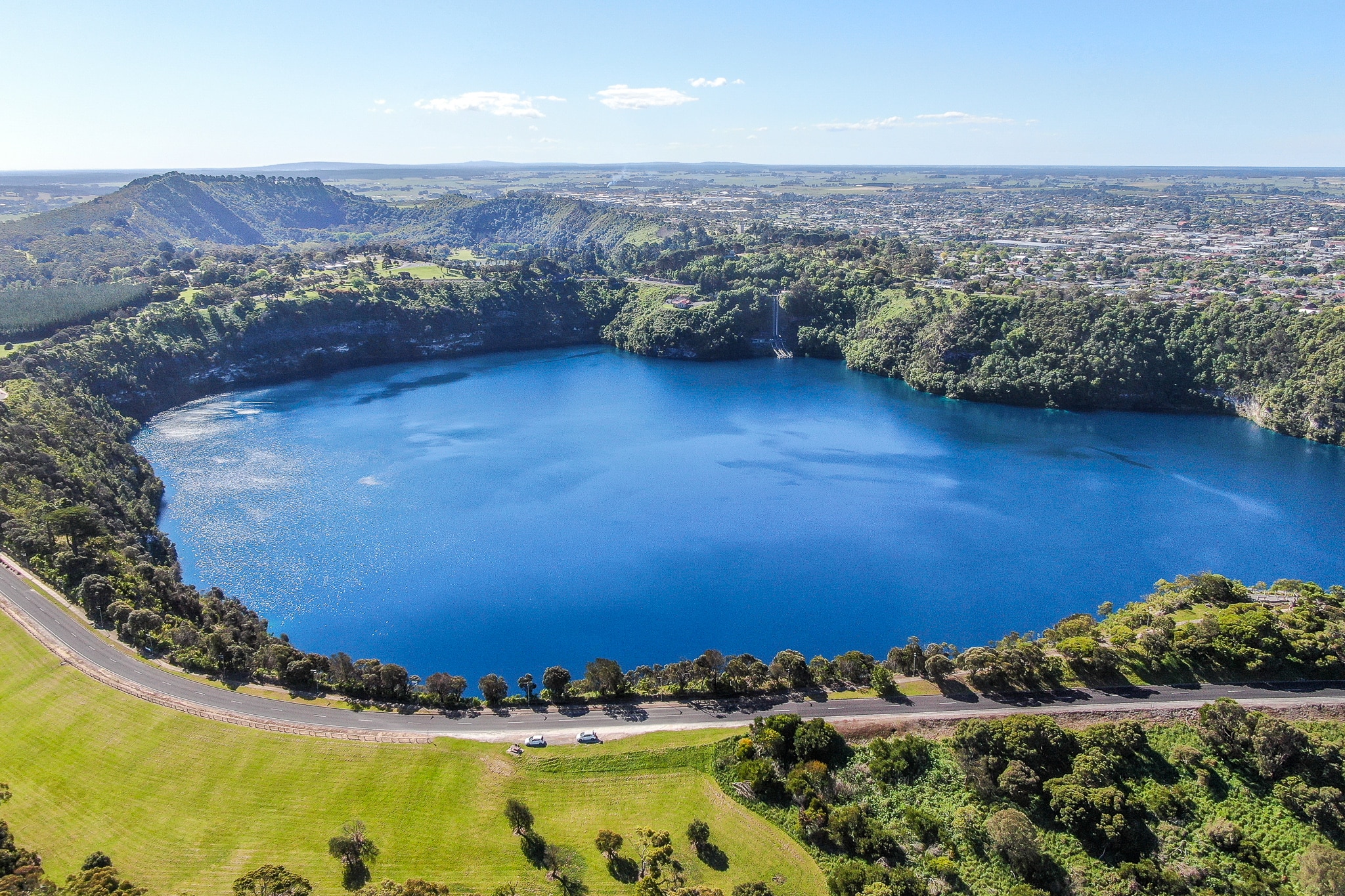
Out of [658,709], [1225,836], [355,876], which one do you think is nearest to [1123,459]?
[1225,836]

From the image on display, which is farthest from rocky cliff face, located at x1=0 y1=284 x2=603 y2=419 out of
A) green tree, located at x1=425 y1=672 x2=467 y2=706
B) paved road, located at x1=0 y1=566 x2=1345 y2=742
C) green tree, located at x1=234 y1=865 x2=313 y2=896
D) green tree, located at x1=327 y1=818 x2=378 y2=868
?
green tree, located at x1=234 y1=865 x2=313 y2=896

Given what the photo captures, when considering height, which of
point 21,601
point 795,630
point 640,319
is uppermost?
point 640,319

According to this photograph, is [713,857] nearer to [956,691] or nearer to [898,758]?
[898,758]

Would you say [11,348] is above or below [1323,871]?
above

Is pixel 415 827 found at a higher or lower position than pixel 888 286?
lower

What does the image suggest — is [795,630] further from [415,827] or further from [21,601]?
[21,601]

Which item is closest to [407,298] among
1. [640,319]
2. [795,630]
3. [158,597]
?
[640,319]
